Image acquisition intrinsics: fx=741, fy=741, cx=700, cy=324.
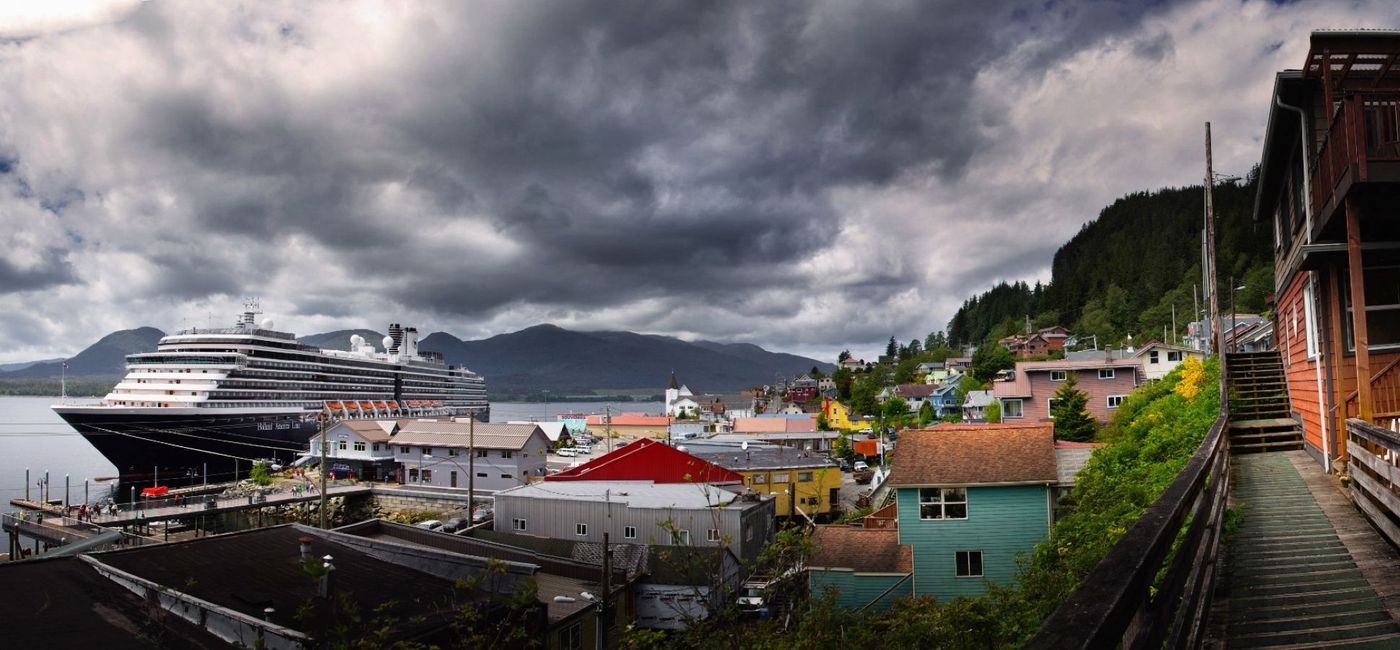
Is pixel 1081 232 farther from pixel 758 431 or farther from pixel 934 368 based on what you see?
pixel 758 431

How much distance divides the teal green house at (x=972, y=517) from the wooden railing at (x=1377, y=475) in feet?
36.5

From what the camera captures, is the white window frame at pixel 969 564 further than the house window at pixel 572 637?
Yes

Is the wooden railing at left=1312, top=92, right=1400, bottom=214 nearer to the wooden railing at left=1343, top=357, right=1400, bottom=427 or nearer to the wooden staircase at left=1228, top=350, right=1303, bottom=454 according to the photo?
the wooden railing at left=1343, top=357, right=1400, bottom=427

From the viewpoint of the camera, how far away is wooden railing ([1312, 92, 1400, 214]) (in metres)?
7.29

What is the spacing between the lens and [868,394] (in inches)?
3228

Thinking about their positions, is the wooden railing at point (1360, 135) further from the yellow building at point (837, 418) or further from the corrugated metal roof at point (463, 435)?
the yellow building at point (837, 418)

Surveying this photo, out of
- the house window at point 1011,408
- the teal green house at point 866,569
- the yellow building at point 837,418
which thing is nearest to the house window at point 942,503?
the teal green house at point 866,569

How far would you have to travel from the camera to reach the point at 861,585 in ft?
62.6

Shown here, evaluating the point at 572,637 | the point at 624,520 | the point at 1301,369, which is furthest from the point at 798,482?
the point at 1301,369

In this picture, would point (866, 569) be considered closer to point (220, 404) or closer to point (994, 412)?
point (994, 412)

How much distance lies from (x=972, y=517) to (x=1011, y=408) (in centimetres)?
2695

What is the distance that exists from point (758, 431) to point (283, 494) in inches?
1499

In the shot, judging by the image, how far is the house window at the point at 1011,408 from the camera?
138 ft

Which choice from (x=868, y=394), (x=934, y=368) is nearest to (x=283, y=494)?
(x=868, y=394)
